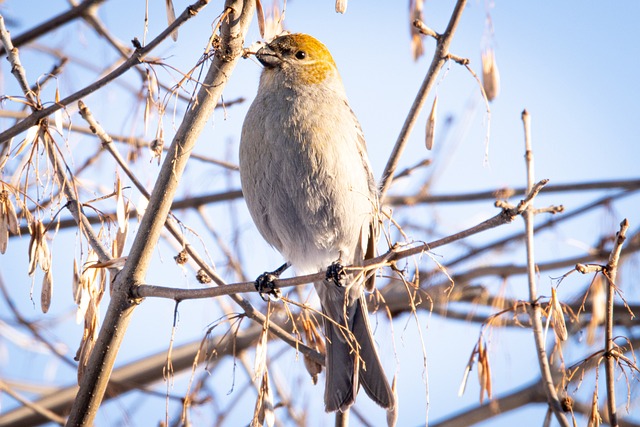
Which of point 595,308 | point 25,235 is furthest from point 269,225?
point 595,308

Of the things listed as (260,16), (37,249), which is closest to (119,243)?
(37,249)

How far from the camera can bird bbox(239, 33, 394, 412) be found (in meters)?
3.43

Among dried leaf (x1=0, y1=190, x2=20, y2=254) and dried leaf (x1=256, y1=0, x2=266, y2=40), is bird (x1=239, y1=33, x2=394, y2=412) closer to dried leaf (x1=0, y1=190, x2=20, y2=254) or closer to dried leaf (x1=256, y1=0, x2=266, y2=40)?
dried leaf (x1=256, y1=0, x2=266, y2=40)

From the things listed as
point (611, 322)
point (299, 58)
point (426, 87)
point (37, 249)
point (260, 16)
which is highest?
point (299, 58)

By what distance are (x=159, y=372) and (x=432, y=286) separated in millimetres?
1747

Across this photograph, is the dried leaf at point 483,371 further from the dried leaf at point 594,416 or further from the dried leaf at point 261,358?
the dried leaf at point 261,358

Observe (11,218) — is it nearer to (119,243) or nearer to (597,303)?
(119,243)

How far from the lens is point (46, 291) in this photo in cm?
251

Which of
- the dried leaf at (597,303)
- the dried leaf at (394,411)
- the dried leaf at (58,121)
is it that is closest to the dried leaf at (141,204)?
the dried leaf at (58,121)

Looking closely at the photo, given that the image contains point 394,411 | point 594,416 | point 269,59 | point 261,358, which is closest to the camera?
point 594,416

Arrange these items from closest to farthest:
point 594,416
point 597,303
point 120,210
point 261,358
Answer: point 594,416, point 261,358, point 120,210, point 597,303

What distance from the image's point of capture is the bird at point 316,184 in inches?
135

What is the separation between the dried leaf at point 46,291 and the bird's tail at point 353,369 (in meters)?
1.04

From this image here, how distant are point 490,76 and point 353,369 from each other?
1.34 m
